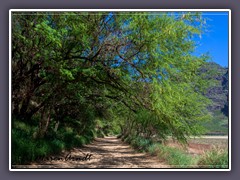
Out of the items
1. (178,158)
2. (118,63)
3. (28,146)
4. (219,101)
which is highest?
(118,63)

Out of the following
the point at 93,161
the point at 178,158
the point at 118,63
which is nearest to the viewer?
the point at 93,161

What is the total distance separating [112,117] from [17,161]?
224 inches

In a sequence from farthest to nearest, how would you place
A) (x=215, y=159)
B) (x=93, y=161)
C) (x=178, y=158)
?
(x=178, y=158) < (x=93, y=161) < (x=215, y=159)

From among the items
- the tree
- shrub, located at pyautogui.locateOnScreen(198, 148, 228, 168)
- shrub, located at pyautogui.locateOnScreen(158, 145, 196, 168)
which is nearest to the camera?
shrub, located at pyautogui.locateOnScreen(198, 148, 228, 168)

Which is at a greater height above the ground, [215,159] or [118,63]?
[118,63]

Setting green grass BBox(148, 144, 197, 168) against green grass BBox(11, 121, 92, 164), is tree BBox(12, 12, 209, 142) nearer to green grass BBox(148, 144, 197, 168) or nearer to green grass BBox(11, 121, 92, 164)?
green grass BBox(11, 121, 92, 164)

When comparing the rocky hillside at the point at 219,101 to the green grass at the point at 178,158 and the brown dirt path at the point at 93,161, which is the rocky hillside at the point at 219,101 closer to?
the green grass at the point at 178,158

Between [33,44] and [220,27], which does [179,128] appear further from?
[33,44]

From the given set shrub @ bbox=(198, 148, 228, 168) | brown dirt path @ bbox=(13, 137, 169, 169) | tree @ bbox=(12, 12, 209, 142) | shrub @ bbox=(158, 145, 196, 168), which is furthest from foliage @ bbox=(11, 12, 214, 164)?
shrub @ bbox=(198, 148, 228, 168)

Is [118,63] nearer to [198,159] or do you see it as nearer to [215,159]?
[198,159]

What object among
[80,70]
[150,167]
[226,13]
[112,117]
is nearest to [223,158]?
[150,167]

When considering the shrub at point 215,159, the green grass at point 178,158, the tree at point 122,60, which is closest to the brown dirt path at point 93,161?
the green grass at point 178,158

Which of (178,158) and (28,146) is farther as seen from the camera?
(28,146)

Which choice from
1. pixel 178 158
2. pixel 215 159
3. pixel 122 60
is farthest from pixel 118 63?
pixel 215 159
